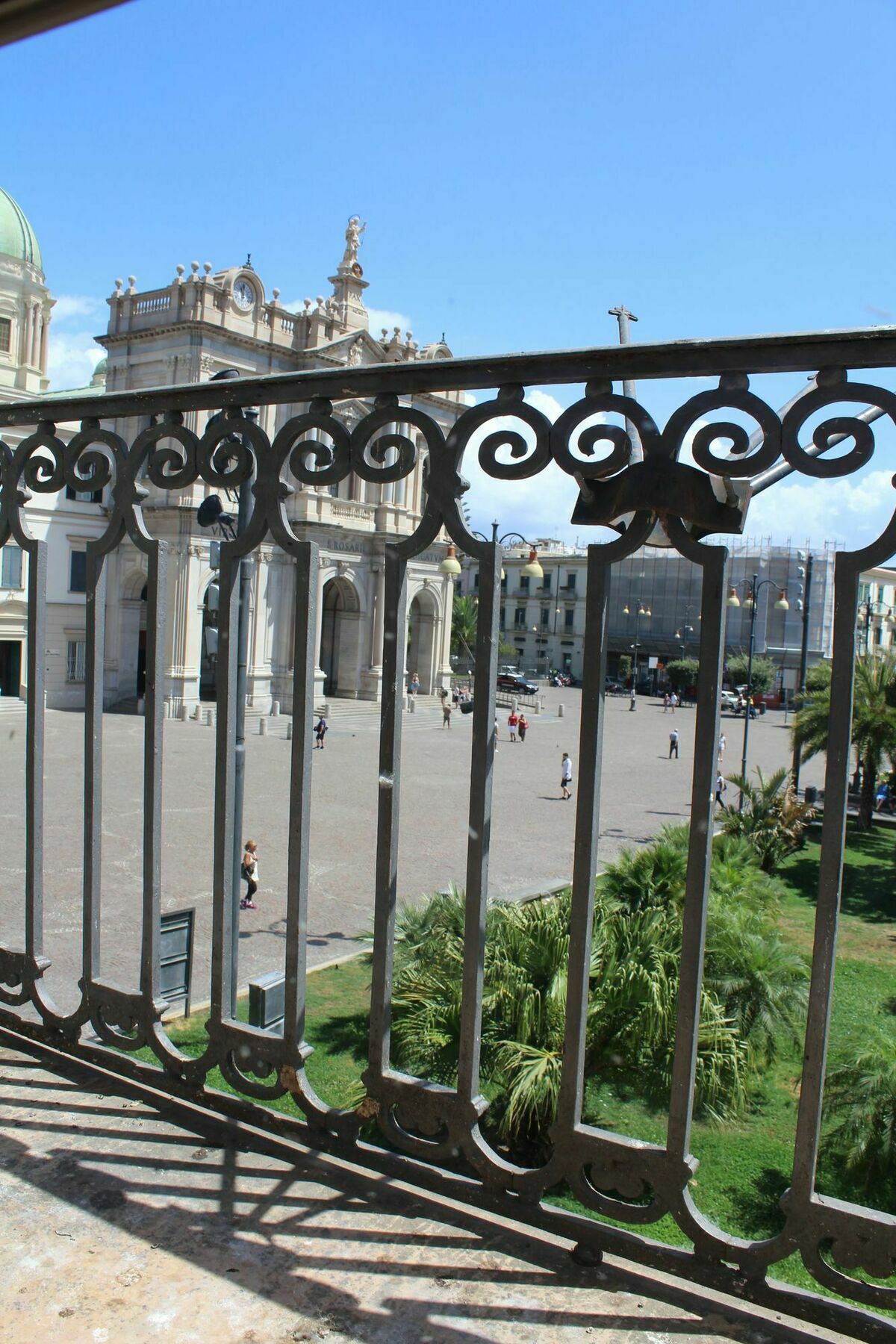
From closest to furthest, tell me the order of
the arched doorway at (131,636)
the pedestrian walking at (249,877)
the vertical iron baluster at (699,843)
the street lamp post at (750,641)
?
the vertical iron baluster at (699,843), the pedestrian walking at (249,877), the street lamp post at (750,641), the arched doorway at (131,636)

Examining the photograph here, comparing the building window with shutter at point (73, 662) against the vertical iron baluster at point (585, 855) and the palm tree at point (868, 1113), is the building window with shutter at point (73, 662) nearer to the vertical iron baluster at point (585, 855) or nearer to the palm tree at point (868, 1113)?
the palm tree at point (868, 1113)

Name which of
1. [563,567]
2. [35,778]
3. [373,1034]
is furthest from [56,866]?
[563,567]

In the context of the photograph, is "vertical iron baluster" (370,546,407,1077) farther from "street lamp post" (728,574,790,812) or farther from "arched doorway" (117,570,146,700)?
"arched doorway" (117,570,146,700)

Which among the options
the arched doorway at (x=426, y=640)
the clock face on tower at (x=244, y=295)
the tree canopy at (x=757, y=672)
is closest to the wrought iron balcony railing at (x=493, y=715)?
the clock face on tower at (x=244, y=295)

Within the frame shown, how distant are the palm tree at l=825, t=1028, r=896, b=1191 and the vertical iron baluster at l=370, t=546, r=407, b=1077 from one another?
5.59m

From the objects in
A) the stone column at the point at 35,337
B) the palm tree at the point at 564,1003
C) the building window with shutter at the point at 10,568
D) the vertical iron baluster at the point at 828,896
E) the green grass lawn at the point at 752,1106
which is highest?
the stone column at the point at 35,337

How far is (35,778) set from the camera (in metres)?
3.29

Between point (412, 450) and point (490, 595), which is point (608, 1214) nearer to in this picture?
point (490, 595)

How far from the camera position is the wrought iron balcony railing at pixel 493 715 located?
2084mm

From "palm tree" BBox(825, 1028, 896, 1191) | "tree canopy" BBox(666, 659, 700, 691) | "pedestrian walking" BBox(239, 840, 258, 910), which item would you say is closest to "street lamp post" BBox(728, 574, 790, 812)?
"pedestrian walking" BBox(239, 840, 258, 910)

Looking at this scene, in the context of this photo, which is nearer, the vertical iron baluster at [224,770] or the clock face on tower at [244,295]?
the vertical iron baluster at [224,770]

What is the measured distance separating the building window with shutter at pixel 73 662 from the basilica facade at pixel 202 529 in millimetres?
55

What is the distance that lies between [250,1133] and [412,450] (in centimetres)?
187

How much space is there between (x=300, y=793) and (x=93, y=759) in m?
0.79
